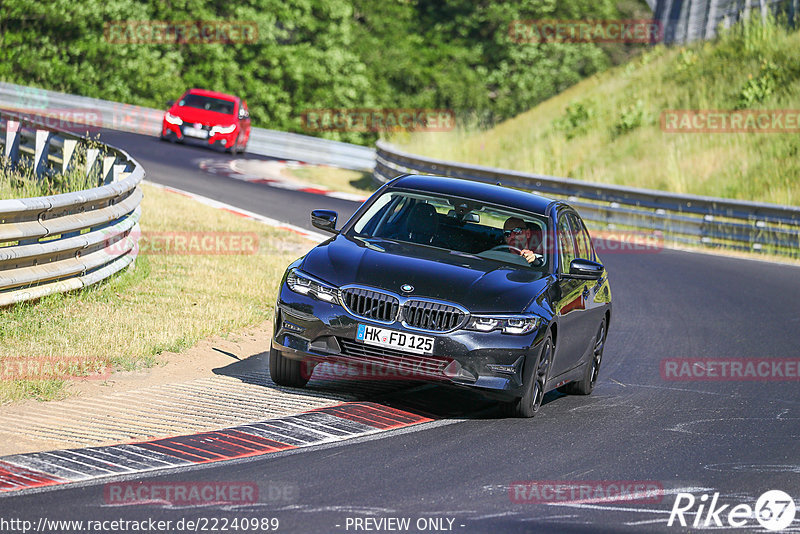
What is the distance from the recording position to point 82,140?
56.2 ft

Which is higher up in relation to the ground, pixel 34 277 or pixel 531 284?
pixel 531 284

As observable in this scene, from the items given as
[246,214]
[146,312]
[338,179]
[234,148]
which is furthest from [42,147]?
[234,148]

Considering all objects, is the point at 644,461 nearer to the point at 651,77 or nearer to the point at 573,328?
the point at 573,328

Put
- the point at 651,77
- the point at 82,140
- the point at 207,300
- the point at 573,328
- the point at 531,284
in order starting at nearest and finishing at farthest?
the point at 531,284
the point at 573,328
the point at 207,300
the point at 82,140
the point at 651,77

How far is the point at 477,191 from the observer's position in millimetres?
9766

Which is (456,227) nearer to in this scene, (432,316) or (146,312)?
(432,316)

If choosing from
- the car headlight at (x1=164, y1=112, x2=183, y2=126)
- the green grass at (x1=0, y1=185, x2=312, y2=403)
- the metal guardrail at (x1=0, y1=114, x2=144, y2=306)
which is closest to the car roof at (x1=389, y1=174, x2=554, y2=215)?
the green grass at (x1=0, y1=185, x2=312, y2=403)

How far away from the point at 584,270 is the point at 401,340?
173 cm

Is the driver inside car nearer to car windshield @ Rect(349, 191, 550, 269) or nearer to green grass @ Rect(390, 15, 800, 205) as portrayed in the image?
car windshield @ Rect(349, 191, 550, 269)

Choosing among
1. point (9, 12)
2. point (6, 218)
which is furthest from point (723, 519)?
point (9, 12)

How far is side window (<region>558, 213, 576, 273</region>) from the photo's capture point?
9469 mm

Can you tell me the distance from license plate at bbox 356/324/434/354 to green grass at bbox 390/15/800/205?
65.3 feet

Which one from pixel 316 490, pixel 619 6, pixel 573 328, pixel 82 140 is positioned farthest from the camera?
A: pixel 619 6

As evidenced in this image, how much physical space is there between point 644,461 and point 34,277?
533cm
